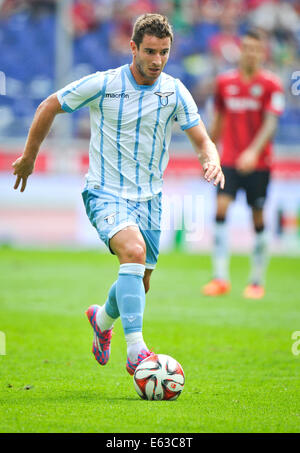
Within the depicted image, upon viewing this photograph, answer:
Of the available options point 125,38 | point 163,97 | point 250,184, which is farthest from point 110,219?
point 125,38

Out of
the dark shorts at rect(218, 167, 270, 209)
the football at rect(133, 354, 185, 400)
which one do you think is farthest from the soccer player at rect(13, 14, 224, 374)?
the dark shorts at rect(218, 167, 270, 209)

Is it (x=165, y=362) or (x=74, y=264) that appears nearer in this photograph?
(x=165, y=362)

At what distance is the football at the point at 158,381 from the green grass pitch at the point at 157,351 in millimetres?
54

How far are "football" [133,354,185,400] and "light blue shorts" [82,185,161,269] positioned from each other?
756 millimetres

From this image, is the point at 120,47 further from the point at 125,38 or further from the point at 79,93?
the point at 79,93

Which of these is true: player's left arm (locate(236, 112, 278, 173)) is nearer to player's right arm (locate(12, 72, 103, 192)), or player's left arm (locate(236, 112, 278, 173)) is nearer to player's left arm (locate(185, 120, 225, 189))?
player's left arm (locate(185, 120, 225, 189))

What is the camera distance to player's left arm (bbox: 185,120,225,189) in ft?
15.2

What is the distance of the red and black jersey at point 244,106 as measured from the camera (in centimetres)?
902

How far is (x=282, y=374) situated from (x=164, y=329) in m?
1.89

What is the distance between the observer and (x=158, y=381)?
4.23 metres

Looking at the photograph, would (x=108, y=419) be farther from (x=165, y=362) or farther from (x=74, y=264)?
(x=74, y=264)

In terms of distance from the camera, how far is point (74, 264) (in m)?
11.6
